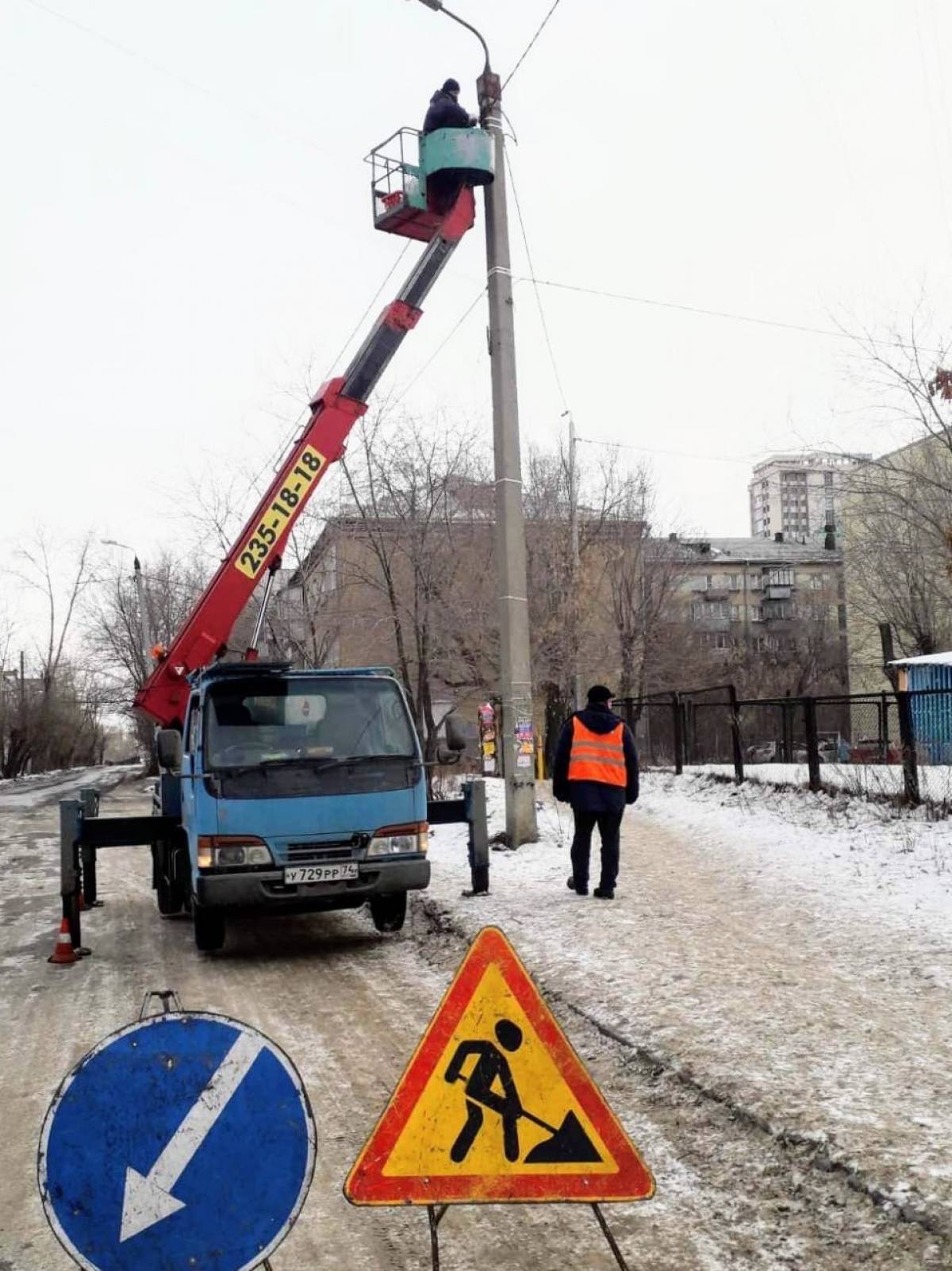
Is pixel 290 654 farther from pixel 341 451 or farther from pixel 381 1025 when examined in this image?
pixel 381 1025

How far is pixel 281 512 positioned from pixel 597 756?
4627 mm

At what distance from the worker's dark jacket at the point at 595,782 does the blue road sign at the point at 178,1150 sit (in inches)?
262

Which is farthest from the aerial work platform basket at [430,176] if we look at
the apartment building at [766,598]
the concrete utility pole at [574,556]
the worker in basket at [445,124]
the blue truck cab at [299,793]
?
the apartment building at [766,598]

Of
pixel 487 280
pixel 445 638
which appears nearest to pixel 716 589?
pixel 445 638

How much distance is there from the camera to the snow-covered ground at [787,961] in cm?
452

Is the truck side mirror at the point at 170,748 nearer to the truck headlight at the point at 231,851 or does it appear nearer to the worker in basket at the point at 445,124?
the truck headlight at the point at 231,851

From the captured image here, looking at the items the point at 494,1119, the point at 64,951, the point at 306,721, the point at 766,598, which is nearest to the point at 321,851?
the point at 306,721

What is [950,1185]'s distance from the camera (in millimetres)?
A: 3787

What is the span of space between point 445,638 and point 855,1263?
75.4 ft

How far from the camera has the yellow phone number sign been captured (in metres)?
11.8

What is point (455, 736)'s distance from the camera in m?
8.84

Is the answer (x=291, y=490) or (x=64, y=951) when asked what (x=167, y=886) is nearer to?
(x=64, y=951)

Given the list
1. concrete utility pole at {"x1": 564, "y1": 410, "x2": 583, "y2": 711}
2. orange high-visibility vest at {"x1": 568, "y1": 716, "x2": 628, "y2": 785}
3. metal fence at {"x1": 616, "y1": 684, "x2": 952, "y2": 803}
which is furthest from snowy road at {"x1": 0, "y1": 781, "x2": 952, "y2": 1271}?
concrete utility pole at {"x1": 564, "y1": 410, "x2": 583, "y2": 711}

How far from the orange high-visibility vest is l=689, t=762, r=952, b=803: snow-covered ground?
403 centimetres
